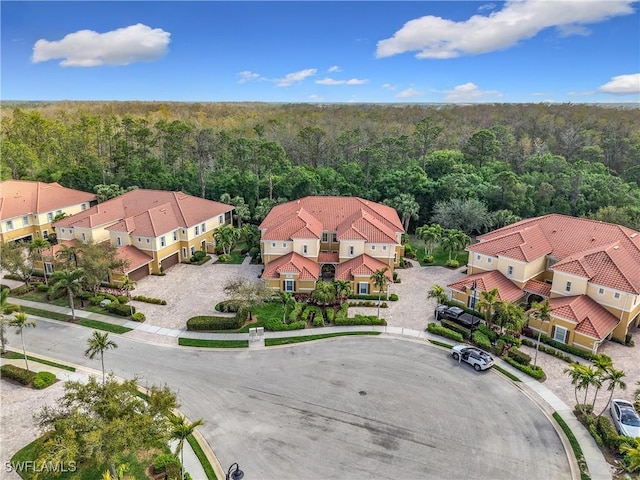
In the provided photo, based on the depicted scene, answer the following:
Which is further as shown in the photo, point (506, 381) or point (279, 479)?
point (506, 381)

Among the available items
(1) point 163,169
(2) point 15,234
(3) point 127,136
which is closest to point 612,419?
(2) point 15,234

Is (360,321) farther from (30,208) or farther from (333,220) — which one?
(30,208)

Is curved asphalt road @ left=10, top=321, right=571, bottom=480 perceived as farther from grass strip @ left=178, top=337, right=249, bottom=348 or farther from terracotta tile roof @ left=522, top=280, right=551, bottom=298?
terracotta tile roof @ left=522, top=280, right=551, bottom=298

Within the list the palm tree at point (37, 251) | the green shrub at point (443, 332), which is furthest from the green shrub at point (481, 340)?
the palm tree at point (37, 251)

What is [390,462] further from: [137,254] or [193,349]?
[137,254]

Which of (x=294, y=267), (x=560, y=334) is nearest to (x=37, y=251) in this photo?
(x=294, y=267)
